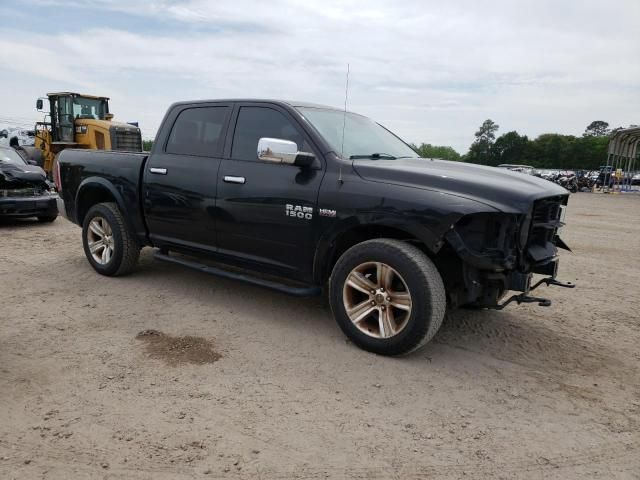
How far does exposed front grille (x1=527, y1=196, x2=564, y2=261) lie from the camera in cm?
370

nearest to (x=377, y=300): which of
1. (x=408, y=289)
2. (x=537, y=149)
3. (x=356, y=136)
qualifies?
(x=408, y=289)

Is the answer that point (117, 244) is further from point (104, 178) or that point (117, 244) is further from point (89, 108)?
point (89, 108)

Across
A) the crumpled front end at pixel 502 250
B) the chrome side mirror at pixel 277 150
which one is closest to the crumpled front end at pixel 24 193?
the chrome side mirror at pixel 277 150

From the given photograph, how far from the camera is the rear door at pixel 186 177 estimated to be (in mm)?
4742

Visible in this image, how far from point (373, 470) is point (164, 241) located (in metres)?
3.48

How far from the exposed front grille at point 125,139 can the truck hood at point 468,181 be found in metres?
12.9

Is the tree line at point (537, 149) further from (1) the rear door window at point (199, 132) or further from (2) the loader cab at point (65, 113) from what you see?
(1) the rear door window at point (199, 132)

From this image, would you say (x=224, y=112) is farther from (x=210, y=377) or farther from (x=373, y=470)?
(x=373, y=470)

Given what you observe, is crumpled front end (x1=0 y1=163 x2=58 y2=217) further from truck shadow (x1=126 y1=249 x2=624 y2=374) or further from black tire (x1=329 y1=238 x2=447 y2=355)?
black tire (x1=329 y1=238 x2=447 y2=355)

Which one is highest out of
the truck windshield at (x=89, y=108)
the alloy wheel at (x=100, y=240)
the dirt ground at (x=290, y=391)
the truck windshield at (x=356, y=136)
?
the truck windshield at (x=89, y=108)

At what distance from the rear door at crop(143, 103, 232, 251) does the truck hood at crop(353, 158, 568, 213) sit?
1.52 meters

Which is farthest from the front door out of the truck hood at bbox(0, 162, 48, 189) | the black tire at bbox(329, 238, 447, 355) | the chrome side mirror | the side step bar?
the truck hood at bbox(0, 162, 48, 189)

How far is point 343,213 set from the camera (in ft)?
12.8

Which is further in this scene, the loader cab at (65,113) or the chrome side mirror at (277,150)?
the loader cab at (65,113)
